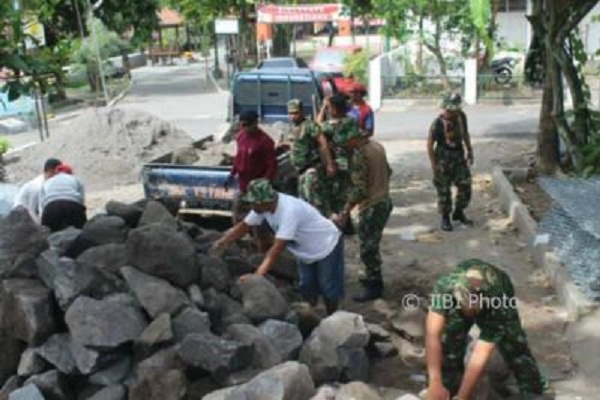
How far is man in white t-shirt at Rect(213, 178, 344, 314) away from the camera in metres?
5.80

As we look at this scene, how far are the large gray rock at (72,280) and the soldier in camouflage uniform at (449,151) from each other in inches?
175

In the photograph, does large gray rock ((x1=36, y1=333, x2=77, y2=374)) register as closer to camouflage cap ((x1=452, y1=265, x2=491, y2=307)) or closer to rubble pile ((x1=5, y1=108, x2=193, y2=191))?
camouflage cap ((x1=452, y1=265, x2=491, y2=307))

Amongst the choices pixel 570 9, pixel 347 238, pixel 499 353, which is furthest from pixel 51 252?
pixel 570 9

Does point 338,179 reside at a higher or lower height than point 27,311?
higher

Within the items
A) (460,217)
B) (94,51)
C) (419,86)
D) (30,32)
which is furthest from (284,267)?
(94,51)

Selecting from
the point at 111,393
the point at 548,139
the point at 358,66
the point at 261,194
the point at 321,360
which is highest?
the point at 261,194

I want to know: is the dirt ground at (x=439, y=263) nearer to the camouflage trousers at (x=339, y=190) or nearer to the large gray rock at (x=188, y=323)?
the camouflage trousers at (x=339, y=190)

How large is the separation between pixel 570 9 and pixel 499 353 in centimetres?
735

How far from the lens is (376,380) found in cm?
567

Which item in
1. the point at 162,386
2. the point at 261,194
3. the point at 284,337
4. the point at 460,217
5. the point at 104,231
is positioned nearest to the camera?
the point at 162,386

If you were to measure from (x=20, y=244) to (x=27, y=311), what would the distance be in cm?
103

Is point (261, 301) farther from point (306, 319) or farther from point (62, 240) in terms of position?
point (62, 240)

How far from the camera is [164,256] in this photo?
19.5 ft

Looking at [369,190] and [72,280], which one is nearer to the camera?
[72,280]
